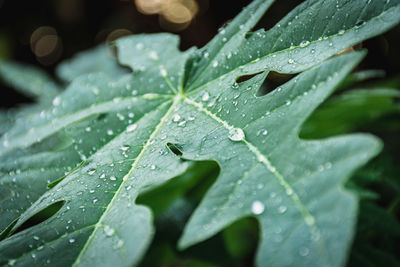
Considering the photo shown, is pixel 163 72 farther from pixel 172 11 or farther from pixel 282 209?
pixel 172 11

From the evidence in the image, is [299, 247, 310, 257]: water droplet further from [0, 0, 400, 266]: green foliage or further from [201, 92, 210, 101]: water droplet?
[201, 92, 210, 101]: water droplet

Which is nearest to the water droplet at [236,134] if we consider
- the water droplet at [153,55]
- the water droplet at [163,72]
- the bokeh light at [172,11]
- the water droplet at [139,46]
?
the water droplet at [163,72]

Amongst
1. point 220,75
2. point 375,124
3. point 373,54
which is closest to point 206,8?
point 373,54

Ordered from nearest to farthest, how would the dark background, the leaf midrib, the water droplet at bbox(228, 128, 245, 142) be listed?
the leaf midrib → the water droplet at bbox(228, 128, 245, 142) → the dark background

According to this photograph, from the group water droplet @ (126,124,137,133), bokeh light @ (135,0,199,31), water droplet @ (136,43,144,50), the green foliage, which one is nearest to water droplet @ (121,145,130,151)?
the green foliage

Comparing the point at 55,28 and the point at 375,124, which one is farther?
the point at 55,28

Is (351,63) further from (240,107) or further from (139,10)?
(139,10)

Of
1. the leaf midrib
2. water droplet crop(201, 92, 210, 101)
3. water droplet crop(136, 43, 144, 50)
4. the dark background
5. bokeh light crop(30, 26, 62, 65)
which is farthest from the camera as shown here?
bokeh light crop(30, 26, 62, 65)

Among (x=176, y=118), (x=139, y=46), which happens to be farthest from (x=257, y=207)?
(x=139, y=46)
